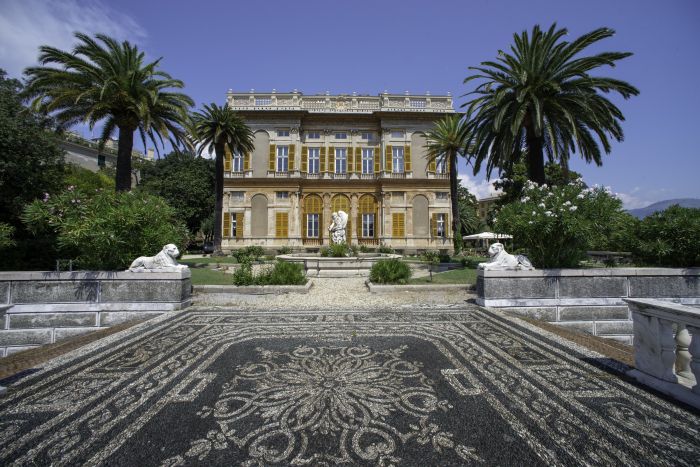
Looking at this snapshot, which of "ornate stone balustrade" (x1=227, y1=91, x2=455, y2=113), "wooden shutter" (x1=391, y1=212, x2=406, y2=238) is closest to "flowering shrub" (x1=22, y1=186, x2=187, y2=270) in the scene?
"wooden shutter" (x1=391, y1=212, x2=406, y2=238)

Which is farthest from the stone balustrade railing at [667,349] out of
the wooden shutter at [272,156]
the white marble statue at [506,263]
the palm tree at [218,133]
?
the wooden shutter at [272,156]

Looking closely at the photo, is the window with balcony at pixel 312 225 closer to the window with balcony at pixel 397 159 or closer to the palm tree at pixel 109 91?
the window with balcony at pixel 397 159

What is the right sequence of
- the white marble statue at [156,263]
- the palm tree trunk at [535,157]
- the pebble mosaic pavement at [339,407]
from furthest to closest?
the palm tree trunk at [535,157] < the white marble statue at [156,263] < the pebble mosaic pavement at [339,407]

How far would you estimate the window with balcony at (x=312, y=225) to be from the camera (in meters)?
30.0

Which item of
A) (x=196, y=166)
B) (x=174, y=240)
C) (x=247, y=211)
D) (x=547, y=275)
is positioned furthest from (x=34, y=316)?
(x=196, y=166)

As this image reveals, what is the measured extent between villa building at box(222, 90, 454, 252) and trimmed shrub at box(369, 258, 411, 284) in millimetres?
18349

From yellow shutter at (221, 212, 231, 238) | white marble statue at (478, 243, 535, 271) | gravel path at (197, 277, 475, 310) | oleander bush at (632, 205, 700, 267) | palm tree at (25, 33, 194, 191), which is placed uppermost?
palm tree at (25, 33, 194, 191)

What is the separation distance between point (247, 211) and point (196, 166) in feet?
50.5

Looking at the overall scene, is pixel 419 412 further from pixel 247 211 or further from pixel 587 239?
pixel 247 211

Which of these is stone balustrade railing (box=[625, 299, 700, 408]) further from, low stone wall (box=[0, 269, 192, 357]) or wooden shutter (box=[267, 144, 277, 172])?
wooden shutter (box=[267, 144, 277, 172])

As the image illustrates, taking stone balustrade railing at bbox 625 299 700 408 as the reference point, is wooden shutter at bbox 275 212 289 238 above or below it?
above

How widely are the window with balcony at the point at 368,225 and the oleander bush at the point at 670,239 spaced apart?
842 inches

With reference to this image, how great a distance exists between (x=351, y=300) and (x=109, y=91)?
47.4 feet

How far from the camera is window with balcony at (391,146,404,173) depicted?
2978 cm
